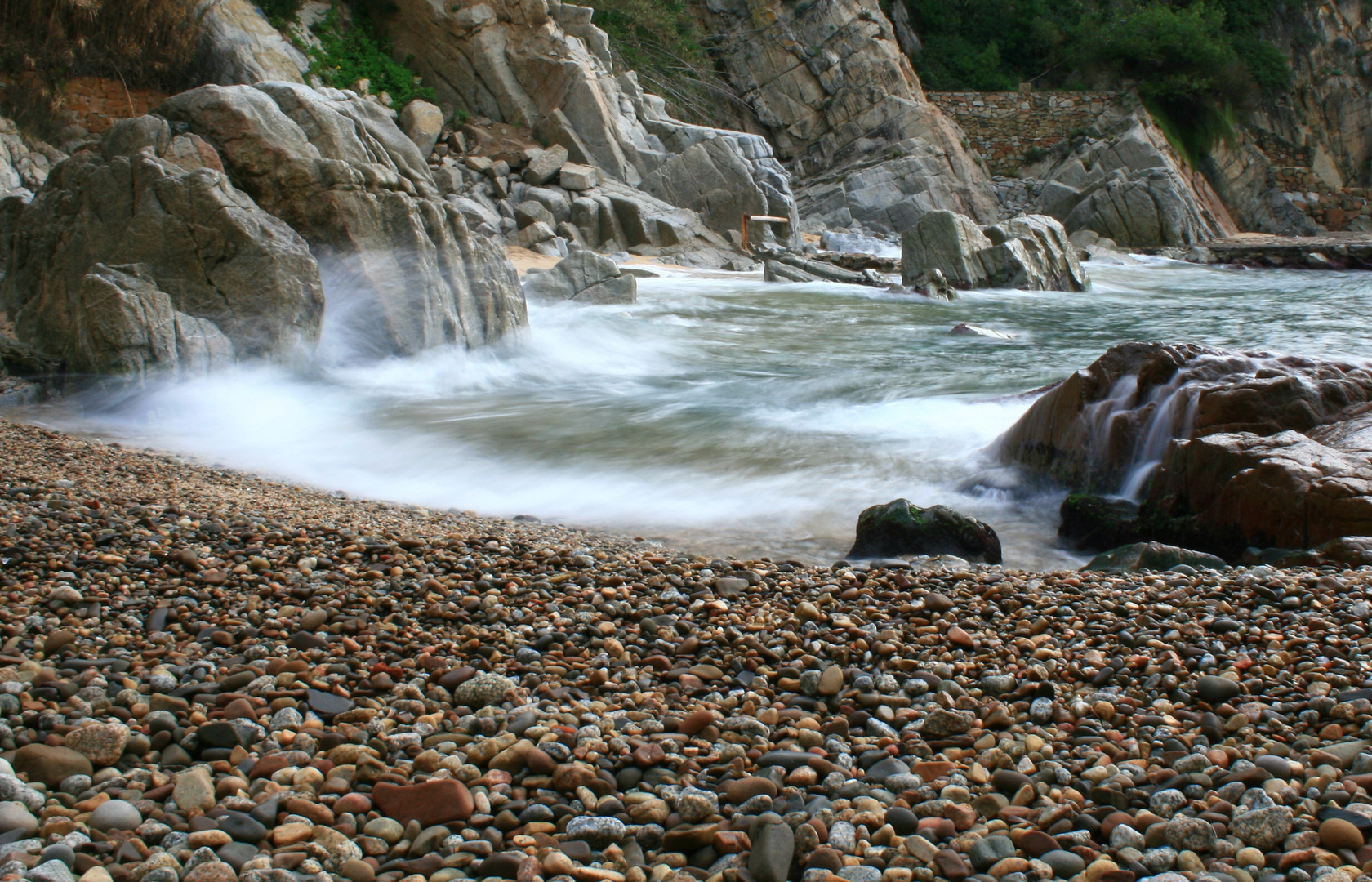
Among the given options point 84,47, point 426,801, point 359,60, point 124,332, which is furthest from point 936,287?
point 426,801

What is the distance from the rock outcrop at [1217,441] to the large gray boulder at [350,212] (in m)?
5.31

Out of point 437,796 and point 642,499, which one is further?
point 642,499

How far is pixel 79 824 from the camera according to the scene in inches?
67.1

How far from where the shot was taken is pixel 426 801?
184 centimetres

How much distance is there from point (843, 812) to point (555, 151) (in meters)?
20.4

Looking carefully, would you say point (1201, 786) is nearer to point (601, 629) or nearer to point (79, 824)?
point (601, 629)

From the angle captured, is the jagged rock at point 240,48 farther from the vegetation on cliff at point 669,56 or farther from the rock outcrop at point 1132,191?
the rock outcrop at point 1132,191

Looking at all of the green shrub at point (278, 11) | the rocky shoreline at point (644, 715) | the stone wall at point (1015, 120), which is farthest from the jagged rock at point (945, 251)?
the stone wall at point (1015, 120)

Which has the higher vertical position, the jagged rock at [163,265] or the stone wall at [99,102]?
the stone wall at [99,102]

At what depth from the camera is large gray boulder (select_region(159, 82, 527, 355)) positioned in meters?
8.16

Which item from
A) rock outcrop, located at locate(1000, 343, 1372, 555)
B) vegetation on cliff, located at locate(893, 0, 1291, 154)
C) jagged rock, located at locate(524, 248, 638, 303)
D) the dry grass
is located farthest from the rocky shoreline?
vegetation on cliff, located at locate(893, 0, 1291, 154)

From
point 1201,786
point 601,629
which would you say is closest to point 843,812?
point 1201,786

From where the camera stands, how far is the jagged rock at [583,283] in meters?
13.0

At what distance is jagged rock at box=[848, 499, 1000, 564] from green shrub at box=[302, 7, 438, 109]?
19.7 m
